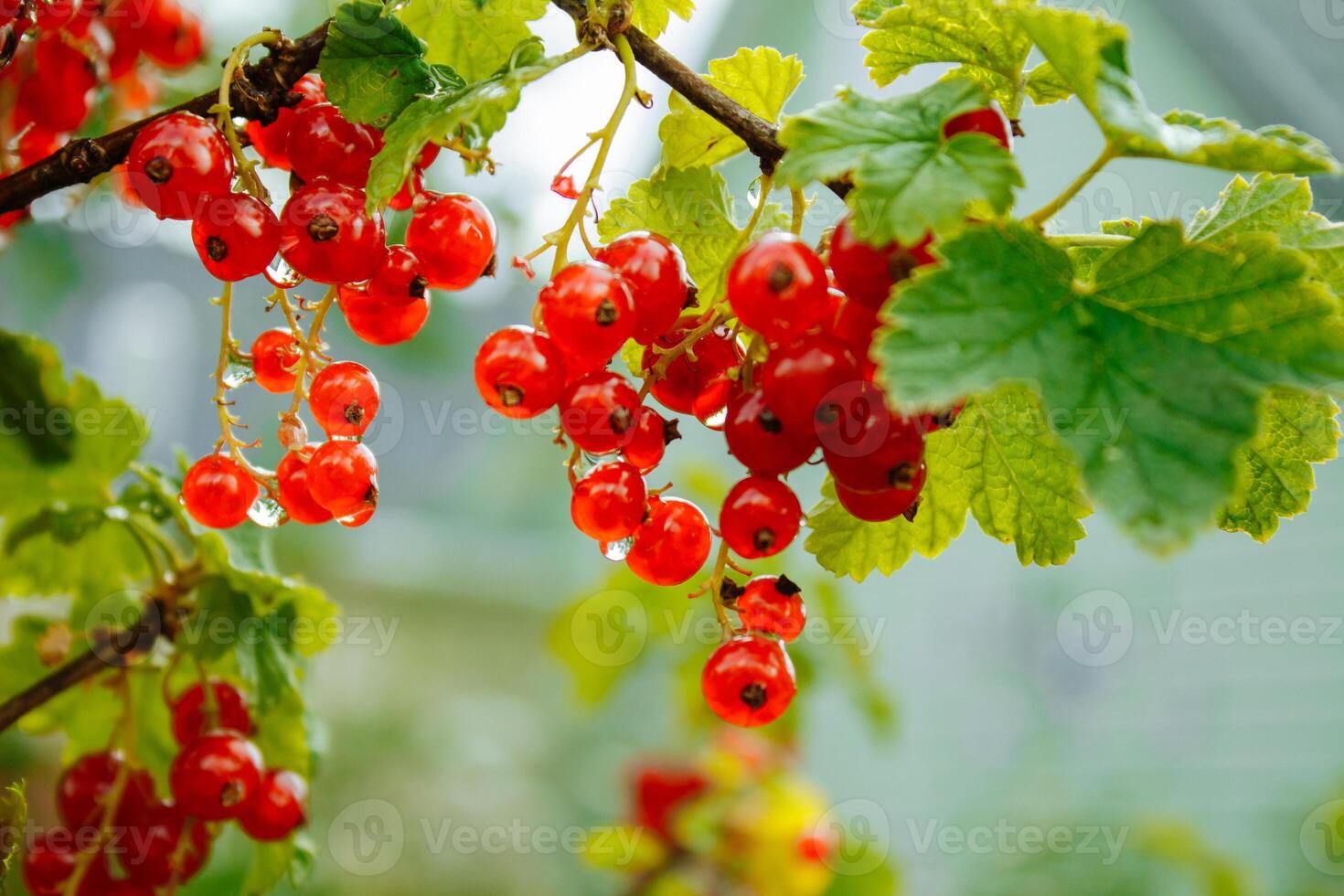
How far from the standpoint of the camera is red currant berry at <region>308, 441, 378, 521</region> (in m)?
0.60

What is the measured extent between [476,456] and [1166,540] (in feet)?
14.9

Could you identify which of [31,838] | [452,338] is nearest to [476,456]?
[452,338]

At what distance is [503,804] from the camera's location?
2.54 meters

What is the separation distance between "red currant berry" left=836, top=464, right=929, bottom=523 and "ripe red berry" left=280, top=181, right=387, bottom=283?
28 centimetres

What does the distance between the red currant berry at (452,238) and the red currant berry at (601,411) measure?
108mm

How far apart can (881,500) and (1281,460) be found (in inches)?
9.6

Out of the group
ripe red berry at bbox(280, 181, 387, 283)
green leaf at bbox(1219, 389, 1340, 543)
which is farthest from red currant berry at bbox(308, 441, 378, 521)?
green leaf at bbox(1219, 389, 1340, 543)

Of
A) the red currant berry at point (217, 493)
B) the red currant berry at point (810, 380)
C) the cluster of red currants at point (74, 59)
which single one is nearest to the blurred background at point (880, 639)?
the cluster of red currants at point (74, 59)

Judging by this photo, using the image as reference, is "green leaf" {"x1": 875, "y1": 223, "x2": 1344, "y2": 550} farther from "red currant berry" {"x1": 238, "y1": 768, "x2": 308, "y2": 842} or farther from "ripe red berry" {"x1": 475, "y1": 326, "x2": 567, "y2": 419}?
"red currant berry" {"x1": 238, "y1": 768, "x2": 308, "y2": 842}

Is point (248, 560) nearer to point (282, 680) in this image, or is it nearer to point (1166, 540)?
point (282, 680)

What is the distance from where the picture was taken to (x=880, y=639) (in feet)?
11.8

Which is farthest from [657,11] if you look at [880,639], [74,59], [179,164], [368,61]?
[880,639]

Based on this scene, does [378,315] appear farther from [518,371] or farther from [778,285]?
[778,285]

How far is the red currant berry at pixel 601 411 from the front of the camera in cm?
50
